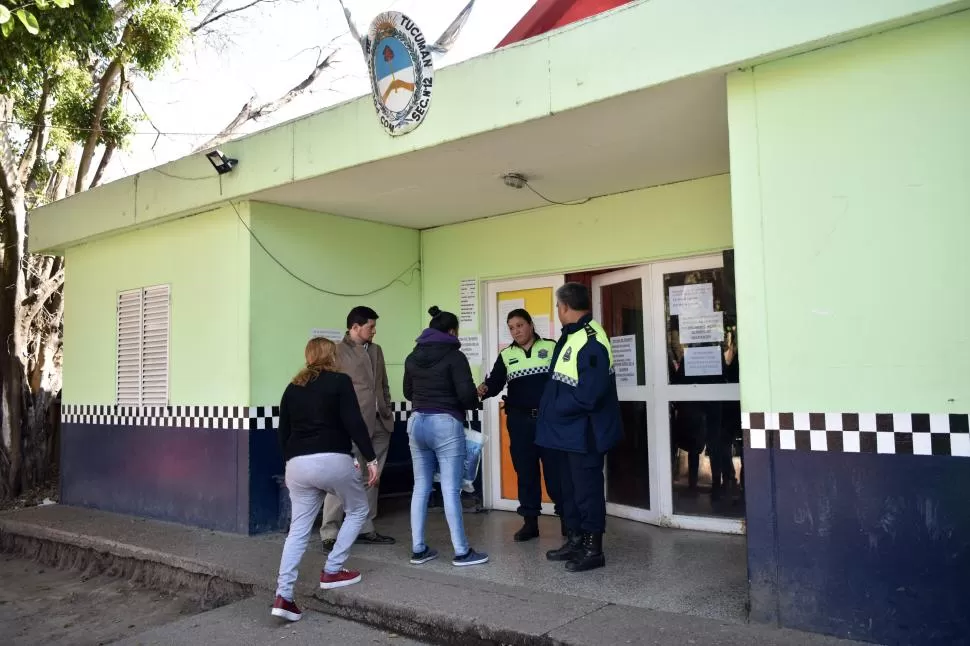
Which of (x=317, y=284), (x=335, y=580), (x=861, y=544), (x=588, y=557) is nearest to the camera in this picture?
(x=861, y=544)

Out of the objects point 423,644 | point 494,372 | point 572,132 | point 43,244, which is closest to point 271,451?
point 494,372

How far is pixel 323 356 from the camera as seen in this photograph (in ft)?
14.5

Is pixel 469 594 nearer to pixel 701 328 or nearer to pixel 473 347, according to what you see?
pixel 701 328

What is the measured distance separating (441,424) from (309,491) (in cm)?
93

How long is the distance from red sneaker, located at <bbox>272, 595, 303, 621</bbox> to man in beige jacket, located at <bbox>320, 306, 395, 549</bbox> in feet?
3.74

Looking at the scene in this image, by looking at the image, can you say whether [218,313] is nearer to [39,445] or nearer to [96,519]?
[96,519]

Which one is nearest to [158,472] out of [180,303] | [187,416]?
[187,416]

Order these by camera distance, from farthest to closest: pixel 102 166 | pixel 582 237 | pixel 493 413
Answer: pixel 102 166 → pixel 493 413 → pixel 582 237

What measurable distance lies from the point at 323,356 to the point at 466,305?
292 cm

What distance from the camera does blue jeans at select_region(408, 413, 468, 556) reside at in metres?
4.82

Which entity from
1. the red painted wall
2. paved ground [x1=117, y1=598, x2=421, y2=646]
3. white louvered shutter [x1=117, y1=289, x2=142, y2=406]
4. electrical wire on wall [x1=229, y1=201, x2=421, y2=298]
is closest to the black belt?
paved ground [x1=117, y1=598, x2=421, y2=646]

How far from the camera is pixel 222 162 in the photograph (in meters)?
6.28

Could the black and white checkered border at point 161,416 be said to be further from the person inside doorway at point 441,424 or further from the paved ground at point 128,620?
the person inside doorway at point 441,424

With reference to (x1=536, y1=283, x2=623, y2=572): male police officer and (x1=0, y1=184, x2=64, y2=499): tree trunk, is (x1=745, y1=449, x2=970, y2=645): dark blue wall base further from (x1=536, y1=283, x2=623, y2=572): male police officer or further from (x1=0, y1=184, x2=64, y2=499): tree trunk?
(x1=0, y1=184, x2=64, y2=499): tree trunk
